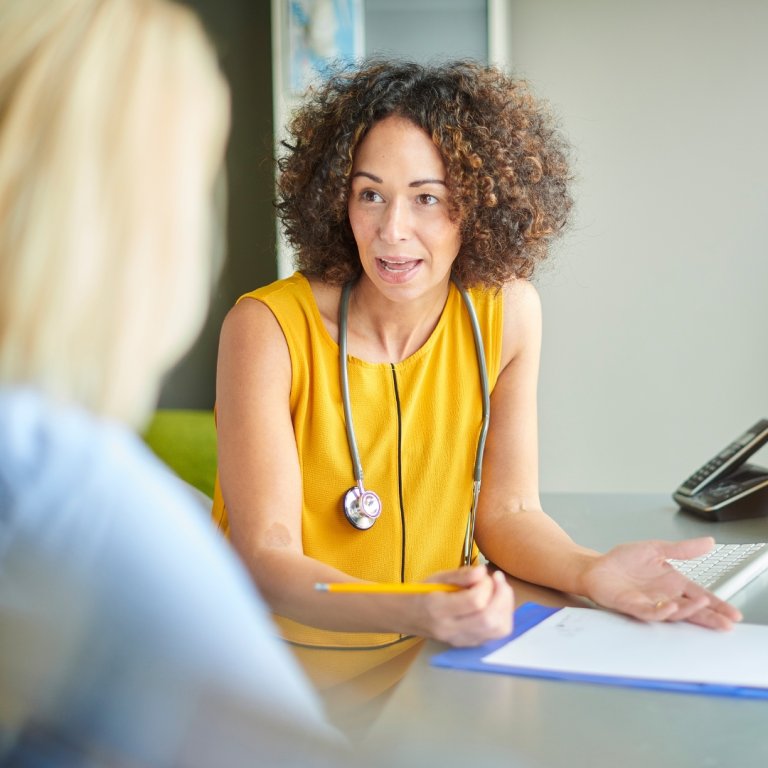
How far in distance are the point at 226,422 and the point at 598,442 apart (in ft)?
6.03

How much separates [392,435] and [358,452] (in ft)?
0.14

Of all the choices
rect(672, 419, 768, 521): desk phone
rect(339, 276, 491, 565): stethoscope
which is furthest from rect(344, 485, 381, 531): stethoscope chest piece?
rect(672, 419, 768, 521): desk phone

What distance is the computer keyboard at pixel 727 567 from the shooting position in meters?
0.83

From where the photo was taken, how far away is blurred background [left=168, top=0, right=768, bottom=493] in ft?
8.06

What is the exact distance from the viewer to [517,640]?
0.69m

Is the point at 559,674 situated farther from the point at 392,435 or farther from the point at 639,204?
the point at 639,204

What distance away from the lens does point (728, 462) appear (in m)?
1.24

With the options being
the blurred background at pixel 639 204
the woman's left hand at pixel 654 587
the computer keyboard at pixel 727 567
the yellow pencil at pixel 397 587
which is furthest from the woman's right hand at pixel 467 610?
the blurred background at pixel 639 204

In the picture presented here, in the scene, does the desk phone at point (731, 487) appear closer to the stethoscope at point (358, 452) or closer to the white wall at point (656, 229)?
the stethoscope at point (358, 452)

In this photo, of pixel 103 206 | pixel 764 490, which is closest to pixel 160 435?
pixel 103 206

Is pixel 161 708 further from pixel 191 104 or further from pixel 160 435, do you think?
pixel 191 104

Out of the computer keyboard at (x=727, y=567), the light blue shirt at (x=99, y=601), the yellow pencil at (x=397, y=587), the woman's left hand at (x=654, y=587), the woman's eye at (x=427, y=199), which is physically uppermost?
the woman's eye at (x=427, y=199)

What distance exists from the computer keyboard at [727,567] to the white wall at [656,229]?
158 centimetres

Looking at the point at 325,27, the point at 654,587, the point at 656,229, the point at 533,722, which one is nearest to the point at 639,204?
the point at 656,229
